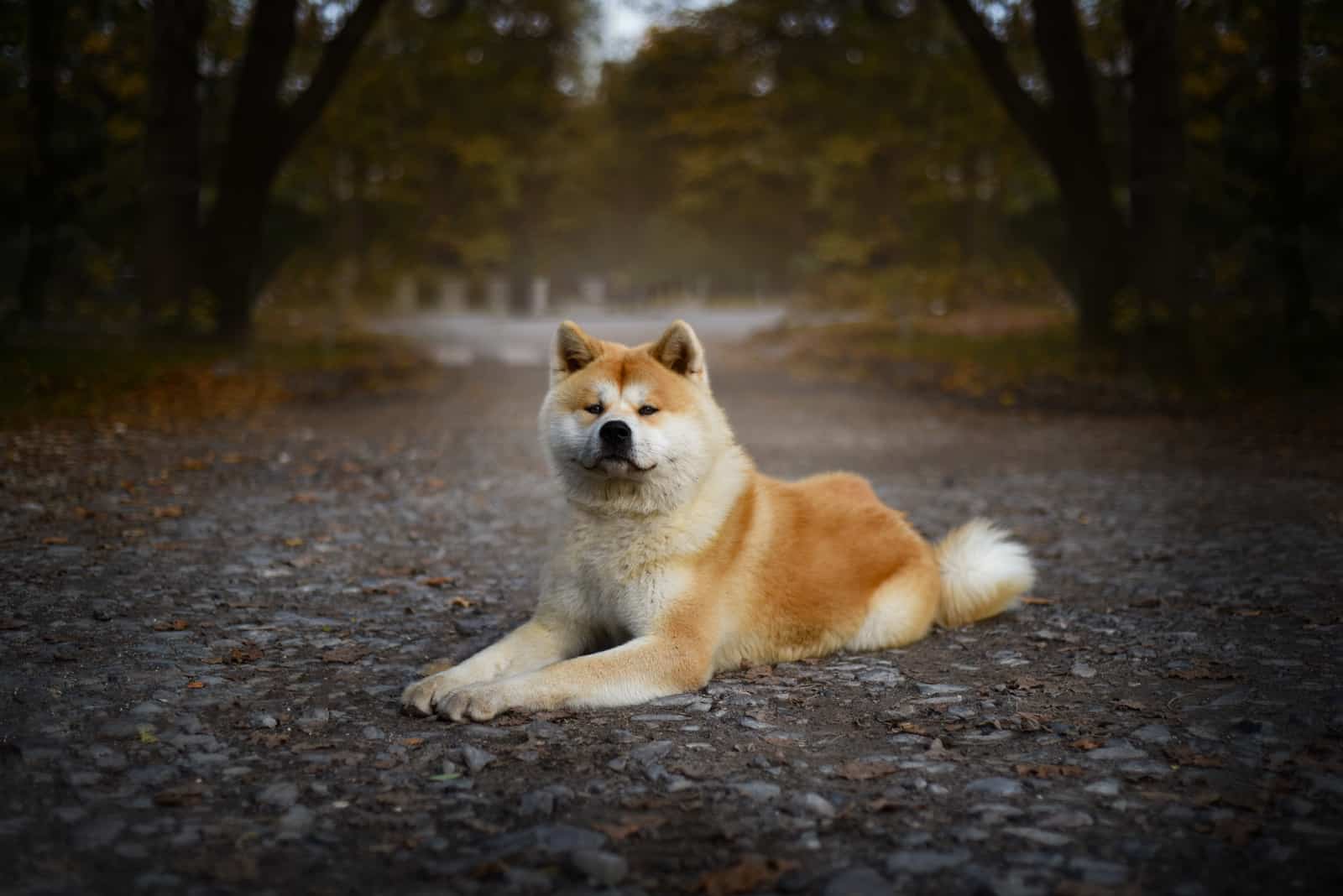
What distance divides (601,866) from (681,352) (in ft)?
7.85

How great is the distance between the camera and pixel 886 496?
9547 mm

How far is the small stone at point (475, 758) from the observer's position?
12.1ft

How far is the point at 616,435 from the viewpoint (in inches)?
173

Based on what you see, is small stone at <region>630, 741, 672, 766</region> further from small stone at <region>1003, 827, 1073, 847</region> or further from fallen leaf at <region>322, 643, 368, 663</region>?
fallen leaf at <region>322, 643, 368, 663</region>

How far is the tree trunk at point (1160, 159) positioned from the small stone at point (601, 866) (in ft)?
45.9

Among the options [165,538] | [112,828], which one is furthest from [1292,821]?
[165,538]

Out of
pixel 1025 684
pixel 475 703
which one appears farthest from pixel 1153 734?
pixel 475 703

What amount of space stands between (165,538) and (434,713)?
3555 millimetres

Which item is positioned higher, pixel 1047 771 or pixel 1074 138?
pixel 1074 138

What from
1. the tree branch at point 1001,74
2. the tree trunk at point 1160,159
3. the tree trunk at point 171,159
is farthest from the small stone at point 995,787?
the tree branch at point 1001,74

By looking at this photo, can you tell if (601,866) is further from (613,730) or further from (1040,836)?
(1040,836)

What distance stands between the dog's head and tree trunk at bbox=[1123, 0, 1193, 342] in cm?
1220

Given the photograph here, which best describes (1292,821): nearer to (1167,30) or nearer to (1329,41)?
(1329,41)

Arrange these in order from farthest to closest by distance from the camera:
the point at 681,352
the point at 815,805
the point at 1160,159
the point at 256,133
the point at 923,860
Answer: the point at 256,133 < the point at 1160,159 < the point at 681,352 < the point at 815,805 < the point at 923,860
